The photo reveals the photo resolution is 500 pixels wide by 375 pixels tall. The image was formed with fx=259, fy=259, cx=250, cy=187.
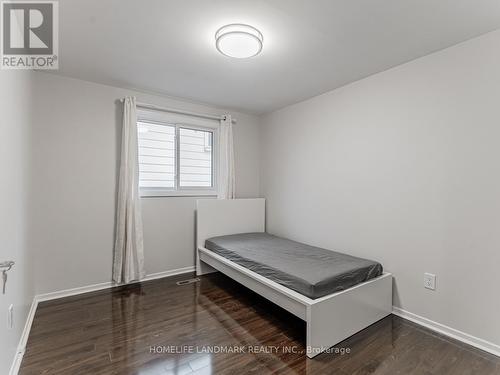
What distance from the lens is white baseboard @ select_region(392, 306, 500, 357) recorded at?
196 centimetres

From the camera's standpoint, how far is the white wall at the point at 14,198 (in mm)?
1467

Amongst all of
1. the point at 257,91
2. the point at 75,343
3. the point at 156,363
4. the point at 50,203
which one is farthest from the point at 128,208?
the point at 257,91

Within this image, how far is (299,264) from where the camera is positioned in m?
2.44

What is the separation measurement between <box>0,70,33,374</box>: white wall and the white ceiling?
66 centimetres

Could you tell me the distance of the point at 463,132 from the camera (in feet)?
6.92

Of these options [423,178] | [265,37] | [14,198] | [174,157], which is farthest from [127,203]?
[423,178]

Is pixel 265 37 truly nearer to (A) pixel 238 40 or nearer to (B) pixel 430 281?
(A) pixel 238 40

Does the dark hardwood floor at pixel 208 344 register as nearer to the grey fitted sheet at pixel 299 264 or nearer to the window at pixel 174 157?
the grey fitted sheet at pixel 299 264

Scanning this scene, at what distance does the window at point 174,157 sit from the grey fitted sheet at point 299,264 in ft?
3.19

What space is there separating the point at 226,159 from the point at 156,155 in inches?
39.1

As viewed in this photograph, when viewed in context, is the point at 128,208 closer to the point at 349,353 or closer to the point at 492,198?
the point at 349,353

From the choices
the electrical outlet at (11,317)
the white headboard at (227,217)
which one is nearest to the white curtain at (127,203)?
the white headboard at (227,217)

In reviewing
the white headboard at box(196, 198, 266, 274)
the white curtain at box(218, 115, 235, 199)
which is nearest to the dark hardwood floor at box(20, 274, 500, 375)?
the white headboard at box(196, 198, 266, 274)

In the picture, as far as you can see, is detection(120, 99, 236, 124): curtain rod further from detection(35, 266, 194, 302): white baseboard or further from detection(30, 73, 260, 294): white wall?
detection(35, 266, 194, 302): white baseboard
